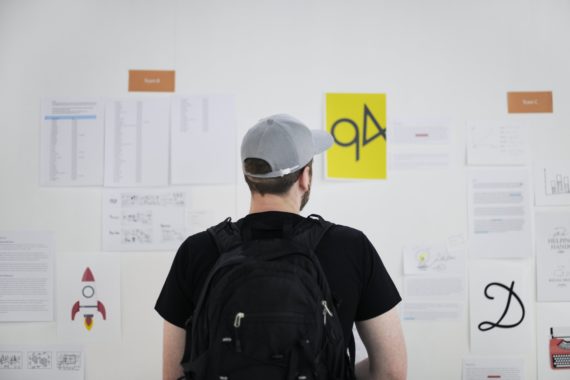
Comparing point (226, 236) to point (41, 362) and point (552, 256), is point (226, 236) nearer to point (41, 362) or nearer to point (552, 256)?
point (41, 362)

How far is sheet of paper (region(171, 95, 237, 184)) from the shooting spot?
1412 mm

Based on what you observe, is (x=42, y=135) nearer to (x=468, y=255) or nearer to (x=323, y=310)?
(x=323, y=310)

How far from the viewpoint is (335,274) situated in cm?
83

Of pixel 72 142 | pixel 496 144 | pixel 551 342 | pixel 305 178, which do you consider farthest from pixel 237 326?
pixel 551 342

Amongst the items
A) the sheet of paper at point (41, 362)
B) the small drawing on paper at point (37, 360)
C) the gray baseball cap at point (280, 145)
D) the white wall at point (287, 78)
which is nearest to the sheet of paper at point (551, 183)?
the white wall at point (287, 78)

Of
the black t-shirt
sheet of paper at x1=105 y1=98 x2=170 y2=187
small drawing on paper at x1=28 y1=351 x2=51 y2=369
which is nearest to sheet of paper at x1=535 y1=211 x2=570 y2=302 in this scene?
the black t-shirt

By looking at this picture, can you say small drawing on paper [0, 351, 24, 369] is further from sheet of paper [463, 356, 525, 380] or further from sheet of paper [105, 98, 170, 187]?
sheet of paper [463, 356, 525, 380]

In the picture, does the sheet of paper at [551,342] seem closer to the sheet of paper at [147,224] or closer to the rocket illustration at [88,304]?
the sheet of paper at [147,224]

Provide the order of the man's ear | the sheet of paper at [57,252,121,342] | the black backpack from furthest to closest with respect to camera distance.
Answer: the sheet of paper at [57,252,121,342] < the man's ear < the black backpack

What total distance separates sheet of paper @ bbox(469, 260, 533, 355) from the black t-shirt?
0.71m

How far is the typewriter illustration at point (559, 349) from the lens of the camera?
144 cm

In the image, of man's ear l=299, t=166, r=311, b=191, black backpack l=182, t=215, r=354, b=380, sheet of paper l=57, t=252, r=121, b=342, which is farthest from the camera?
sheet of paper l=57, t=252, r=121, b=342

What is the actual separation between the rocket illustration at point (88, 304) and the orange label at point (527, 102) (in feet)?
5.03

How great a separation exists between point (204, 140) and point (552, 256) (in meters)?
1.24
